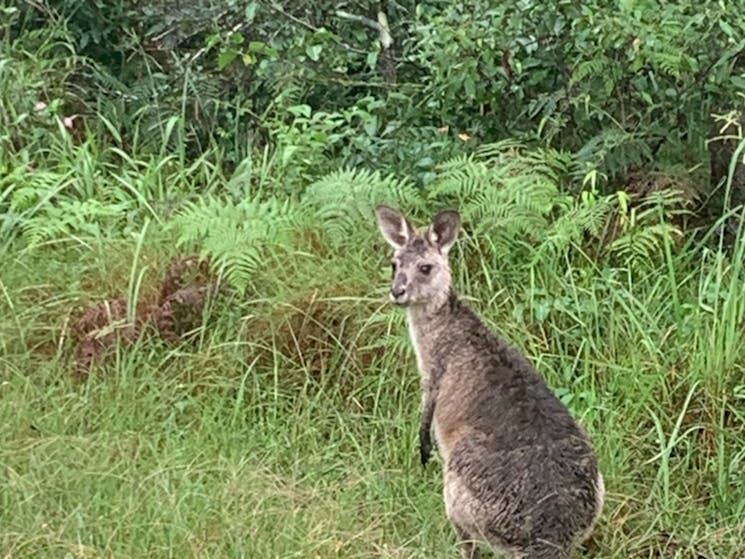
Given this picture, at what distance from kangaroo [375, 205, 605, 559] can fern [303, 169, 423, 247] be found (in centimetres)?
74

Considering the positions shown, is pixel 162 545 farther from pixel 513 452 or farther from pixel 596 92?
pixel 596 92

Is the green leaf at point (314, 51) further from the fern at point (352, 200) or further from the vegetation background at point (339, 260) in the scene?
the fern at point (352, 200)

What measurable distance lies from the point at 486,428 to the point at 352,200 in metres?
1.79

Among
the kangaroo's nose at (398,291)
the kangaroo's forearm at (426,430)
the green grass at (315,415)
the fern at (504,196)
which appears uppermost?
the kangaroo's nose at (398,291)

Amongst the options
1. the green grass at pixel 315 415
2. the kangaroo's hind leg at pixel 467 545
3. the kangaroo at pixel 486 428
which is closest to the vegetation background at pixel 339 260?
the green grass at pixel 315 415

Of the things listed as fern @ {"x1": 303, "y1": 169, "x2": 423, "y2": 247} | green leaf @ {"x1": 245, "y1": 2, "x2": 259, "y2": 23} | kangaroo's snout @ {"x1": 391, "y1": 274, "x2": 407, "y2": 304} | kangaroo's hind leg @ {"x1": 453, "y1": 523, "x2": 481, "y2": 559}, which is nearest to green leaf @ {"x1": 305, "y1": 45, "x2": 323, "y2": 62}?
green leaf @ {"x1": 245, "y1": 2, "x2": 259, "y2": 23}

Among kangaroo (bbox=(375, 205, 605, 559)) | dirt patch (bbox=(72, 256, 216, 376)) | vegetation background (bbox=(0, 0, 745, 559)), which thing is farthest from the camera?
dirt patch (bbox=(72, 256, 216, 376))

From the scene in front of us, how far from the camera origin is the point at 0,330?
5.88m

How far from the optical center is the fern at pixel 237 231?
19.2 ft

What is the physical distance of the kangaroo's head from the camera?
5.21m

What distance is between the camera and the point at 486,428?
4.61 m

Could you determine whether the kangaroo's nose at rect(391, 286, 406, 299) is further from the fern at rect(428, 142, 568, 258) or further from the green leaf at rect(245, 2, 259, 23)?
the green leaf at rect(245, 2, 259, 23)

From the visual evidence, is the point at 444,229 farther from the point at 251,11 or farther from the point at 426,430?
the point at 251,11

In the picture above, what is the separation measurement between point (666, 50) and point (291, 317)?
204cm
